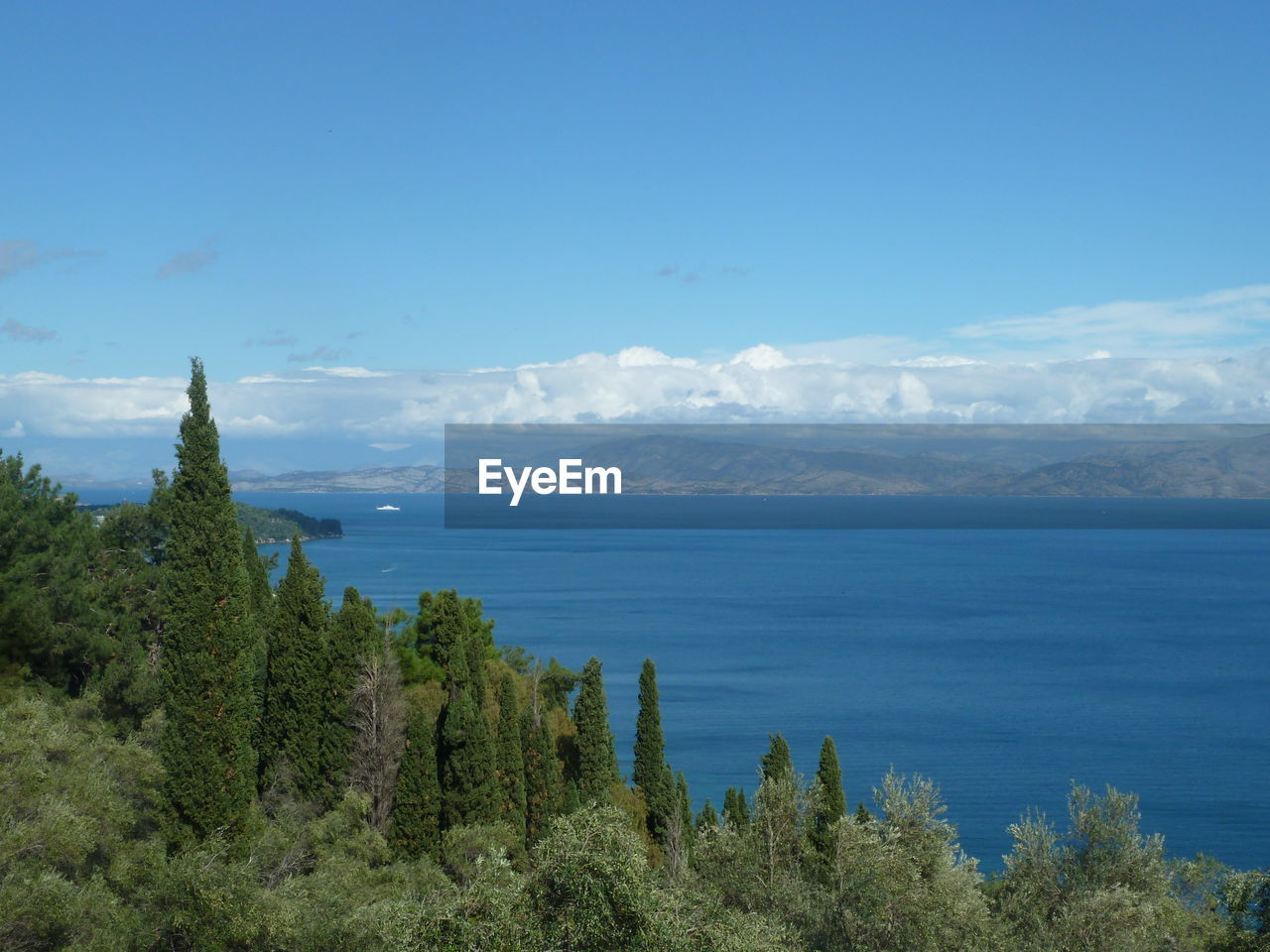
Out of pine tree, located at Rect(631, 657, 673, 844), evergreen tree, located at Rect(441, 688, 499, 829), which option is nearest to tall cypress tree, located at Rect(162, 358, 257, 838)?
evergreen tree, located at Rect(441, 688, 499, 829)

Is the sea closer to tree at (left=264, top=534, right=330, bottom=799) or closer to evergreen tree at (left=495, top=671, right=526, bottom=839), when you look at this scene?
evergreen tree at (left=495, top=671, right=526, bottom=839)

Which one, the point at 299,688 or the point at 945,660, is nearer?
the point at 299,688

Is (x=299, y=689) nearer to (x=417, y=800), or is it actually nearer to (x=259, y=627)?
(x=417, y=800)

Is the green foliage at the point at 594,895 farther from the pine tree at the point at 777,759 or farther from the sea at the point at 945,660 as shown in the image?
the sea at the point at 945,660

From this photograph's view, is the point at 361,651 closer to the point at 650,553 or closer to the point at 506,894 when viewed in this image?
the point at 506,894

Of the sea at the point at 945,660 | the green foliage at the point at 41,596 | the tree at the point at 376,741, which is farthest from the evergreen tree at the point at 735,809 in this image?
the green foliage at the point at 41,596

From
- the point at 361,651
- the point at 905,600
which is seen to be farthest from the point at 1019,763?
the point at 905,600

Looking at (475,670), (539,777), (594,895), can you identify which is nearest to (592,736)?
(539,777)
